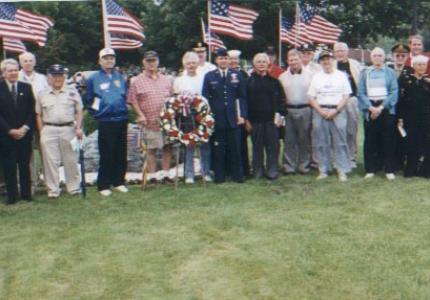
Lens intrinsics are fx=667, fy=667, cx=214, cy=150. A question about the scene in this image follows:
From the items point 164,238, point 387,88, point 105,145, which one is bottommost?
point 164,238

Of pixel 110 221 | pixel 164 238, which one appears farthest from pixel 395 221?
pixel 110 221

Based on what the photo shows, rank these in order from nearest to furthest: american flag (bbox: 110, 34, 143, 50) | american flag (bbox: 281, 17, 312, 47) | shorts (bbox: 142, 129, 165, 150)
A: shorts (bbox: 142, 129, 165, 150) < american flag (bbox: 110, 34, 143, 50) < american flag (bbox: 281, 17, 312, 47)

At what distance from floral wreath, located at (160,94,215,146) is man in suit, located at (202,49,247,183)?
8.6 inches

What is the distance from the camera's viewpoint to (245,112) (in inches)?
373

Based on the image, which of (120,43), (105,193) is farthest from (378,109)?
(120,43)

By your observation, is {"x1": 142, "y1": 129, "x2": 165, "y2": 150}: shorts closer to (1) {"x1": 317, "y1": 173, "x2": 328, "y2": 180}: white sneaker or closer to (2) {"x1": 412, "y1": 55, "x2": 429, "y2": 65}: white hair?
(1) {"x1": 317, "y1": 173, "x2": 328, "y2": 180}: white sneaker

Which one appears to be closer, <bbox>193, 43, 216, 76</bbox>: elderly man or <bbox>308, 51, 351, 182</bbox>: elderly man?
<bbox>308, 51, 351, 182</bbox>: elderly man

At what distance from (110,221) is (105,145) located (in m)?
1.66

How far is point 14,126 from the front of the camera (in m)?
8.41

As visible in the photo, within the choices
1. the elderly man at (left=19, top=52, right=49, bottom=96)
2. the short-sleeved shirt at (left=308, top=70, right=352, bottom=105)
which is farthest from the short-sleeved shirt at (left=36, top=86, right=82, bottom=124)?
the short-sleeved shirt at (left=308, top=70, right=352, bottom=105)

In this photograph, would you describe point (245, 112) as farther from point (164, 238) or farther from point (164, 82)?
point (164, 238)

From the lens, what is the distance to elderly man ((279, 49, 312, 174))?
978cm

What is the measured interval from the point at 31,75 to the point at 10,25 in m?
2.12

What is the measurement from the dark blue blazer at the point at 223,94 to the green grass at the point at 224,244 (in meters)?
1.04
